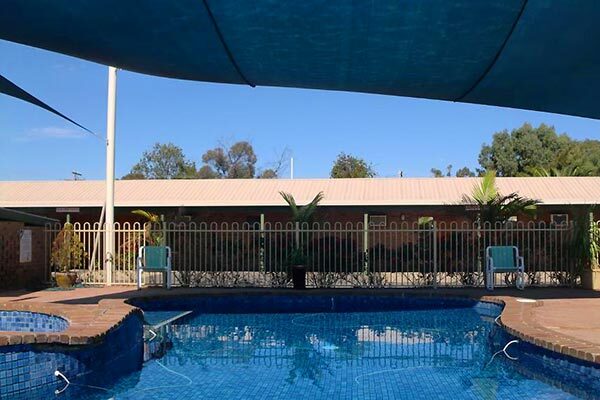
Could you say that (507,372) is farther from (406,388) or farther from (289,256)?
(289,256)

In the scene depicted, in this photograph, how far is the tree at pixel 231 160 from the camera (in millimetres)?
60719

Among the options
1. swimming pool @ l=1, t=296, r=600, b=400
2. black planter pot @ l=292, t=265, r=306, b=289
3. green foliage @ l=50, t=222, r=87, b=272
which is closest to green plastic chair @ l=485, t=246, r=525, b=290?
swimming pool @ l=1, t=296, r=600, b=400

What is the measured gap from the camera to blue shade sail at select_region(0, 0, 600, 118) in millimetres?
5766

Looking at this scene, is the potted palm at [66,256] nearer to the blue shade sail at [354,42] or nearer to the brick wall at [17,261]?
the brick wall at [17,261]

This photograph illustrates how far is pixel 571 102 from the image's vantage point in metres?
6.94

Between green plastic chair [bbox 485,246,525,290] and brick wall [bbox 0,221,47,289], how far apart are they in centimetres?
998


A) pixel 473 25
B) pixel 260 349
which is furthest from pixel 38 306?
pixel 473 25

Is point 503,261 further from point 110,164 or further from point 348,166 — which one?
point 348,166

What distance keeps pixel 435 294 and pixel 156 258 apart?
5926mm

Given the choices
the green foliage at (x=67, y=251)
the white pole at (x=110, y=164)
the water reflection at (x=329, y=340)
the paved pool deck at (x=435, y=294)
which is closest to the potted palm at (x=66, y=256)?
the green foliage at (x=67, y=251)

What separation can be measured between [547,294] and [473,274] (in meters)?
2.10

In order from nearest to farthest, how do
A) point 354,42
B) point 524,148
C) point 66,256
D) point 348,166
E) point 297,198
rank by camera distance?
point 354,42 < point 66,256 < point 297,198 < point 524,148 < point 348,166

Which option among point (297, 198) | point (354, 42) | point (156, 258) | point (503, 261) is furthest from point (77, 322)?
point (297, 198)

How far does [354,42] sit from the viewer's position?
6293 mm
